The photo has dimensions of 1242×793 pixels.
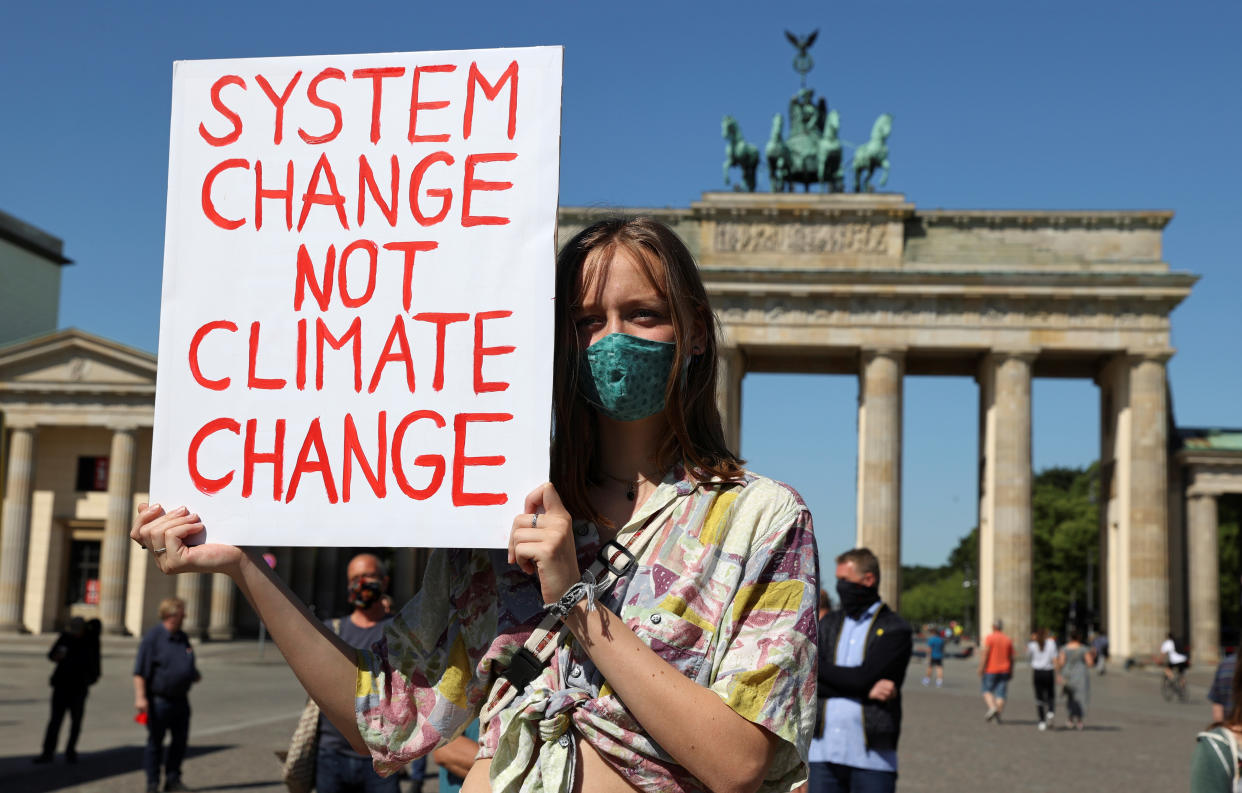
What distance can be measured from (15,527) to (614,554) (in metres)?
56.7

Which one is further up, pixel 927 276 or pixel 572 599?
pixel 927 276

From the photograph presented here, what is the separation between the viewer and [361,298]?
2.63m

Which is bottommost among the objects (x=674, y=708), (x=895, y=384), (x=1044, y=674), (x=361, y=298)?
(x=1044, y=674)

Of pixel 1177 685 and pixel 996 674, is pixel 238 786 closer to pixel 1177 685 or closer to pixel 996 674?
pixel 996 674

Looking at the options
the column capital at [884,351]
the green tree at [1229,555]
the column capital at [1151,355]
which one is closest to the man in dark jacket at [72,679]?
the column capital at [884,351]

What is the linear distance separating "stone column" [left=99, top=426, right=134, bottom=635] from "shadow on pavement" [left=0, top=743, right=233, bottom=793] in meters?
38.8

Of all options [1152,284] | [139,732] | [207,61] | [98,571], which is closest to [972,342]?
[1152,284]

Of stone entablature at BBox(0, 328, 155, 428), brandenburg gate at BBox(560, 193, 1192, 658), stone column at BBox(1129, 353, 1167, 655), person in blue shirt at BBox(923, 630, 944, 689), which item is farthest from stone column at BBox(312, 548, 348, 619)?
stone column at BBox(1129, 353, 1167, 655)

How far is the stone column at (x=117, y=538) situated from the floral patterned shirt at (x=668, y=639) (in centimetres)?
5389

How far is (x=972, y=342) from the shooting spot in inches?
2105

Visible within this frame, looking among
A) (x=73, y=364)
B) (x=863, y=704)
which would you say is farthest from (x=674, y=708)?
(x=73, y=364)

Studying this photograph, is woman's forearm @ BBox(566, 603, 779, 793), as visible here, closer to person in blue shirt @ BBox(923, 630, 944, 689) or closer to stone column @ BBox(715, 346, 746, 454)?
person in blue shirt @ BBox(923, 630, 944, 689)

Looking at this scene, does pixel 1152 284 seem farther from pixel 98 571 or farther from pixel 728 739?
pixel 728 739

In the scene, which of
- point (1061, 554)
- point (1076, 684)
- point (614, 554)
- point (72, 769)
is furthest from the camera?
point (1061, 554)
